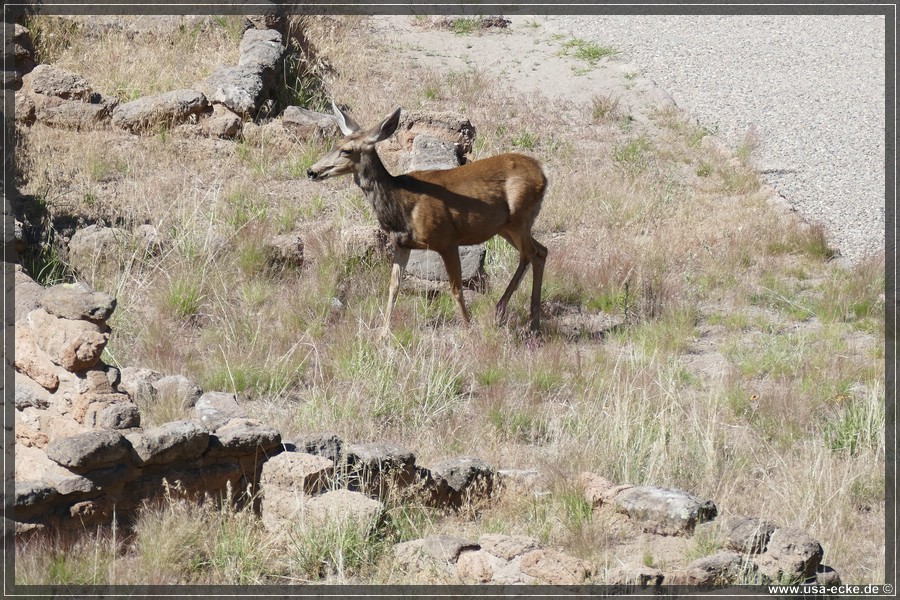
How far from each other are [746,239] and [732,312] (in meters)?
1.73

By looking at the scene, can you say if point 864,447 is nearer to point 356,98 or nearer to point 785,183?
Result: point 785,183

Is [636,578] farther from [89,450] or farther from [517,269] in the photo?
[517,269]

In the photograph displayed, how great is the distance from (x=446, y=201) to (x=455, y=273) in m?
0.66

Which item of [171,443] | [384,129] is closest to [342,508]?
[171,443]

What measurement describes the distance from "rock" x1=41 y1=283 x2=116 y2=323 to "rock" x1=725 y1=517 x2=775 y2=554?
3580 mm

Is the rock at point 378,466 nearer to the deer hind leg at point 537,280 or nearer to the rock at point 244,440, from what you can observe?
the rock at point 244,440

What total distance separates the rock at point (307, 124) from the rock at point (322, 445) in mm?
7933

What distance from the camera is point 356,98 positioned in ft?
51.8

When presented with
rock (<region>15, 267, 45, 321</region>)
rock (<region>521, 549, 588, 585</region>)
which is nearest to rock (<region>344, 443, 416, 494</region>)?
rock (<region>521, 549, 588, 585</region>)

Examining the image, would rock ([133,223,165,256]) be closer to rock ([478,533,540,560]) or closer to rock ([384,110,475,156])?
rock ([384,110,475,156])

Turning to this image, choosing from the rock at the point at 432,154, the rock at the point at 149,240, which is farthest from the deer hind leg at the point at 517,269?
the rock at the point at 149,240

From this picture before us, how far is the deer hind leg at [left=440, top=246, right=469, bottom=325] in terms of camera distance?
9.75 m

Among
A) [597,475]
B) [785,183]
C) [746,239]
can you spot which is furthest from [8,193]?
[785,183]

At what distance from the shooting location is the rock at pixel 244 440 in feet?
19.6
